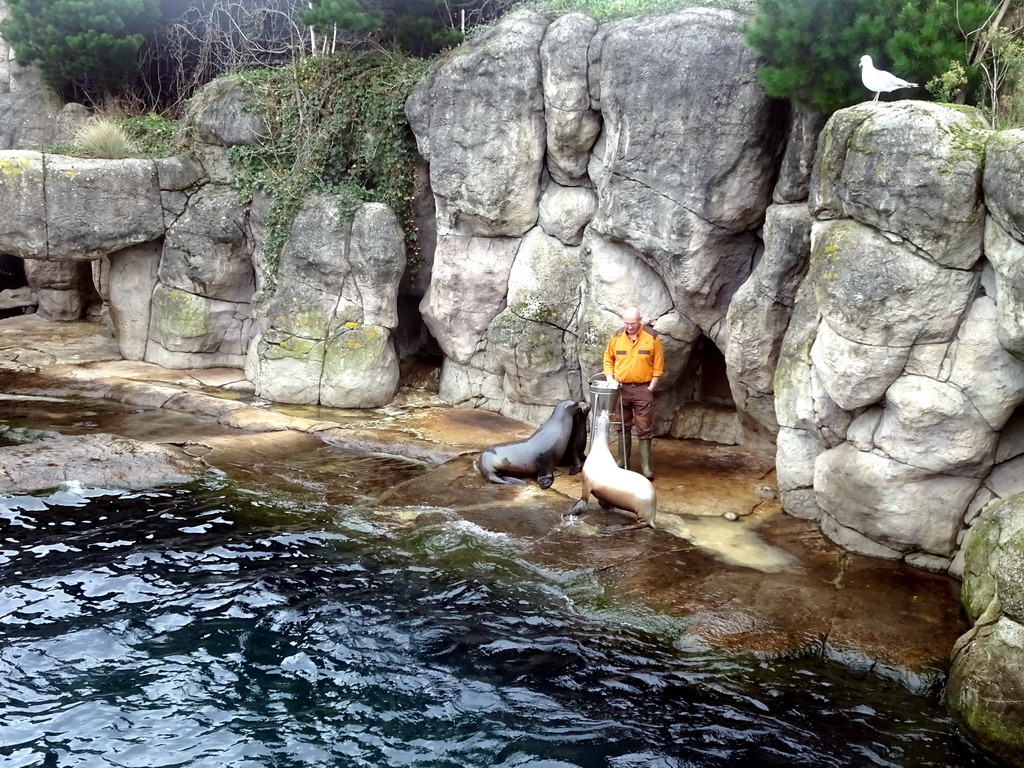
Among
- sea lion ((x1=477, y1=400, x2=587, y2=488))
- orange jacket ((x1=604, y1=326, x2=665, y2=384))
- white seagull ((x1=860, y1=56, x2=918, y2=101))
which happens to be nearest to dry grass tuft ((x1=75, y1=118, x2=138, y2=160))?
sea lion ((x1=477, y1=400, x2=587, y2=488))

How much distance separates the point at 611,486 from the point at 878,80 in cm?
351

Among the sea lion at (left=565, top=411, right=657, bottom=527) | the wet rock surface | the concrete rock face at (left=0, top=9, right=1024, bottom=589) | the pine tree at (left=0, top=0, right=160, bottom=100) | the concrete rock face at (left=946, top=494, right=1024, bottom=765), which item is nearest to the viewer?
the concrete rock face at (left=946, top=494, right=1024, bottom=765)

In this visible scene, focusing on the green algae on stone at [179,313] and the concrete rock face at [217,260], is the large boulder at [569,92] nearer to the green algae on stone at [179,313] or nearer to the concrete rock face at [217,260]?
the concrete rock face at [217,260]

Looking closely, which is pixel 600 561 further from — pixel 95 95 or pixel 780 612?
pixel 95 95

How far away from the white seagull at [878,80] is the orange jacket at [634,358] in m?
2.82

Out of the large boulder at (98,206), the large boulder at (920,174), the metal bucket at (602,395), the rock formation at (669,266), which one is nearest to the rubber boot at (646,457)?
the metal bucket at (602,395)

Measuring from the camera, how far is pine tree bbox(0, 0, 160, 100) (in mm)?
13656

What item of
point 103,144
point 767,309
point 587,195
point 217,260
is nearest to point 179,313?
point 217,260

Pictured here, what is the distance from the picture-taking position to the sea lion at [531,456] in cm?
823

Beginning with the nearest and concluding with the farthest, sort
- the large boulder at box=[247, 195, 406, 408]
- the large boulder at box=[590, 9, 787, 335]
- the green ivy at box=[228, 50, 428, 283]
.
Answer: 1. the large boulder at box=[590, 9, 787, 335]
2. the large boulder at box=[247, 195, 406, 408]
3. the green ivy at box=[228, 50, 428, 283]

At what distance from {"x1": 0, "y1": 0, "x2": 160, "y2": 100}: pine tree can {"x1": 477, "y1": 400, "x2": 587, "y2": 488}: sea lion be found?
31.4 ft

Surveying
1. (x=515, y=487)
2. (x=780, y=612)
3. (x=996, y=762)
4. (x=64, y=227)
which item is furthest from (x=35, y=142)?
(x=996, y=762)

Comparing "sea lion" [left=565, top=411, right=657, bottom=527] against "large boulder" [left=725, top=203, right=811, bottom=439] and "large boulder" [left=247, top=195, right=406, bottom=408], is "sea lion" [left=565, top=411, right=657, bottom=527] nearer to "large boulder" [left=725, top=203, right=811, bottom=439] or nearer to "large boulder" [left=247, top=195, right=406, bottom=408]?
"large boulder" [left=725, top=203, right=811, bottom=439]

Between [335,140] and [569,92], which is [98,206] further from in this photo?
[569,92]
